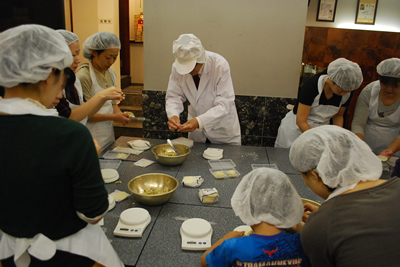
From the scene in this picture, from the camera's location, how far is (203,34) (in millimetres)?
3408

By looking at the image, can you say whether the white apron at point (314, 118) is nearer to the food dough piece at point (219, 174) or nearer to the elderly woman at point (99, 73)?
the food dough piece at point (219, 174)

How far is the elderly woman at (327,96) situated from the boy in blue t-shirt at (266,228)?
1.55 metres

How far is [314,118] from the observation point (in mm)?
2645

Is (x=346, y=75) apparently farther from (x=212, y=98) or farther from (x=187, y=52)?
(x=187, y=52)

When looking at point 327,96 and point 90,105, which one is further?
point 327,96

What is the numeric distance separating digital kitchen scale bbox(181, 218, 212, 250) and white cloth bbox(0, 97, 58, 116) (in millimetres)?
783

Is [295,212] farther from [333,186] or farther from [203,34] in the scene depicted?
[203,34]

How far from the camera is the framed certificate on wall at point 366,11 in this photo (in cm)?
425

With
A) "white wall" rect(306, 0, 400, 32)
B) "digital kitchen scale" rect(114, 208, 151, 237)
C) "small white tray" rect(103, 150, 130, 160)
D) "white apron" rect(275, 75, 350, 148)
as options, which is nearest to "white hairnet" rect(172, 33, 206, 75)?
"small white tray" rect(103, 150, 130, 160)

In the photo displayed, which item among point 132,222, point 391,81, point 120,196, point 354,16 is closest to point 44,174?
point 132,222

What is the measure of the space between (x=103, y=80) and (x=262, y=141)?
2.06 metres

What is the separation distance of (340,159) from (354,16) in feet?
13.8

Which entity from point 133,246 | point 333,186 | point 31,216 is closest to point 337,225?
point 333,186

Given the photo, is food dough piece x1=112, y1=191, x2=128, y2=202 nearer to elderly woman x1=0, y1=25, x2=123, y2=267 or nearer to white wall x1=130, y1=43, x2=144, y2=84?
elderly woman x1=0, y1=25, x2=123, y2=267
